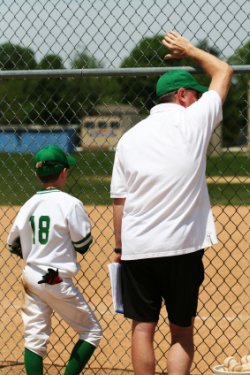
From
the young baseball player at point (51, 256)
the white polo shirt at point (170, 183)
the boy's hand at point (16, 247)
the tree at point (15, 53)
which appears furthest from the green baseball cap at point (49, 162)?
the tree at point (15, 53)

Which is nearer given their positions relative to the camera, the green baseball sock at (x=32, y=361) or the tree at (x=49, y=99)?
the green baseball sock at (x=32, y=361)

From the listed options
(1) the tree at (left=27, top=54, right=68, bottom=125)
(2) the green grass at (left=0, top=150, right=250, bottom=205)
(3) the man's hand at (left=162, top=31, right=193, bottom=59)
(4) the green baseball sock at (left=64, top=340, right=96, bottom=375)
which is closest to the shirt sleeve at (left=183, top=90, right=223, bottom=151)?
(3) the man's hand at (left=162, top=31, right=193, bottom=59)

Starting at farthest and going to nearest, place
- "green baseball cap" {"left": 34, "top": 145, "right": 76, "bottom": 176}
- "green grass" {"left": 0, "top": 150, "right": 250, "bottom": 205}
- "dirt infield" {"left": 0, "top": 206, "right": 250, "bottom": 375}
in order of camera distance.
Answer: "green grass" {"left": 0, "top": 150, "right": 250, "bottom": 205}
"dirt infield" {"left": 0, "top": 206, "right": 250, "bottom": 375}
"green baseball cap" {"left": 34, "top": 145, "right": 76, "bottom": 176}

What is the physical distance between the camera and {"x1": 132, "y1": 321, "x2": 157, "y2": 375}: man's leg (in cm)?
475

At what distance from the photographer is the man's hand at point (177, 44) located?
491 cm

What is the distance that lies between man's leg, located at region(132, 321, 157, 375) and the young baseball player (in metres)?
0.65

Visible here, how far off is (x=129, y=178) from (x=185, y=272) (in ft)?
1.70

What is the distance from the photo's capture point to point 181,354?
473cm

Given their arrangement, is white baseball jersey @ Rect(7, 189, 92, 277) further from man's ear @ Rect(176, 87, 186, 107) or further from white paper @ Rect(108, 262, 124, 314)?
man's ear @ Rect(176, 87, 186, 107)

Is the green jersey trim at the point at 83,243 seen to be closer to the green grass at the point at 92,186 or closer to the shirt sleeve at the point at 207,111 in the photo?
the shirt sleeve at the point at 207,111

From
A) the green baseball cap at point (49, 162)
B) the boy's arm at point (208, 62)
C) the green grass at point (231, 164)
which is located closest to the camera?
the boy's arm at point (208, 62)

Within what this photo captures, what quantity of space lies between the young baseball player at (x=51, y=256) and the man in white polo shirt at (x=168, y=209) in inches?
18.5

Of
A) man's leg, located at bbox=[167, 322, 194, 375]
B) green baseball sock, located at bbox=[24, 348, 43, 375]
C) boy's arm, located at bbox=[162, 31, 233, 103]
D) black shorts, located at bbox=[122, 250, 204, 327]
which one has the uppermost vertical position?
boy's arm, located at bbox=[162, 31, 233, 103]

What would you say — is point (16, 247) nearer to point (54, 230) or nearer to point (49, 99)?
point (54, 230)
